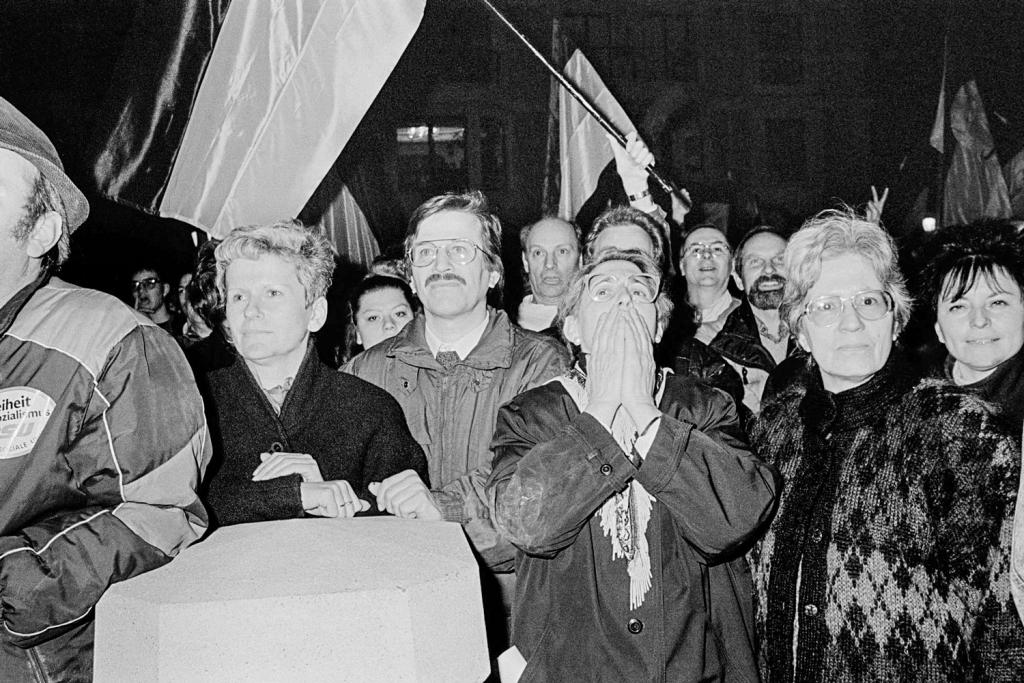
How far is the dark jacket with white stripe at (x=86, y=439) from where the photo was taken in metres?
1.91

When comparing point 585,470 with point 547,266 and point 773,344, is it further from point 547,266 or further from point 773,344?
point 773,344

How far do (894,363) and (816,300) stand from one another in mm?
268

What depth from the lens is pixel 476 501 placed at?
8.73 feet

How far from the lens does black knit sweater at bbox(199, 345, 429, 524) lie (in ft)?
8.73

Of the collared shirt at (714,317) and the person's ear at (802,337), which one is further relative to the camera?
the collared shirt at (714,317)

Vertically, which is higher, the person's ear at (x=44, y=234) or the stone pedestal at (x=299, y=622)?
the person's ear at (x=44, y=234)

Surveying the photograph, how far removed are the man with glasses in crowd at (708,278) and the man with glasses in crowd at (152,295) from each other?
294 cm

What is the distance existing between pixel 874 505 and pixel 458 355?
1.38 metres

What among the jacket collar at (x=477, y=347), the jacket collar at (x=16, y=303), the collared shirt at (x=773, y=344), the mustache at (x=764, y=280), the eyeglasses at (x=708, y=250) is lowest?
the collared shirt at (x=773, y=344)

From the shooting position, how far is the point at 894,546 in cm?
212

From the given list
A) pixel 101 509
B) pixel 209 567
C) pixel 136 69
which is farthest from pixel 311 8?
pixel 209 567

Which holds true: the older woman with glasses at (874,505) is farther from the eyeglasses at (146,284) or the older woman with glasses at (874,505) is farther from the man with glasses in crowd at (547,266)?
the eyeglasses at (146,284)

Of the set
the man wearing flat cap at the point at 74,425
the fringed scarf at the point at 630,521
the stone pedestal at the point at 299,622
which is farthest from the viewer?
the fringed scarf at the point at 630,521

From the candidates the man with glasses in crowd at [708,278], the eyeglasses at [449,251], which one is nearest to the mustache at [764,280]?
the man with glasses in crowd at [708,278]
